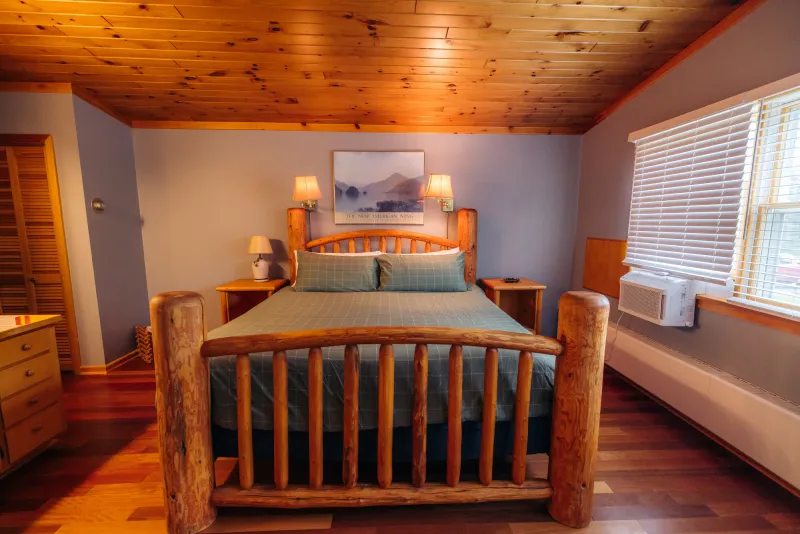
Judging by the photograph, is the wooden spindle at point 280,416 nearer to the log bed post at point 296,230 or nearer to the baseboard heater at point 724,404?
the log bed post at point 296,230

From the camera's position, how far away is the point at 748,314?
5.68 ft

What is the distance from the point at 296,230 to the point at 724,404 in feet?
10.2

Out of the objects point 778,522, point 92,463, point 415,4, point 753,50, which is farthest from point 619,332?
point 92,463

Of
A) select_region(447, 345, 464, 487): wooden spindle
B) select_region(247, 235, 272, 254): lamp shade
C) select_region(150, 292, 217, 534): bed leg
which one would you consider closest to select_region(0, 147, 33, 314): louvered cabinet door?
select_region(247, 235, 272, 254): lamp shade

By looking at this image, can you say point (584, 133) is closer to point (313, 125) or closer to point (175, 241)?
point (313, 125)

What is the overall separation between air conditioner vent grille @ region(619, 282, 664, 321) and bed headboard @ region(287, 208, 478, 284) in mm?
1182

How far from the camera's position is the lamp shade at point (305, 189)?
2.92m

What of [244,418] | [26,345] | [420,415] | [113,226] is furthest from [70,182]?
[420,415]

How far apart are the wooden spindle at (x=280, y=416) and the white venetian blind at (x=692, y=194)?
91.9 inches

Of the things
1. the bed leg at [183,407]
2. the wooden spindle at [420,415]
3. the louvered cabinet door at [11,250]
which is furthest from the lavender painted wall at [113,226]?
the wooden spindle at [420,415]

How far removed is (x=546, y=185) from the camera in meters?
3.26

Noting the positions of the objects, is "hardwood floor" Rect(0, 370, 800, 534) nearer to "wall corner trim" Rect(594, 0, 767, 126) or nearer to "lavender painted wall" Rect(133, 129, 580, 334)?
"lavender painted wall" Rect(133, 129, 580, 334)

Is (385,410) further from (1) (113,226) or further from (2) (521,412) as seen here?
(1) (113,226)

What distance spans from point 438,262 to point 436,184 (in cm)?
68
